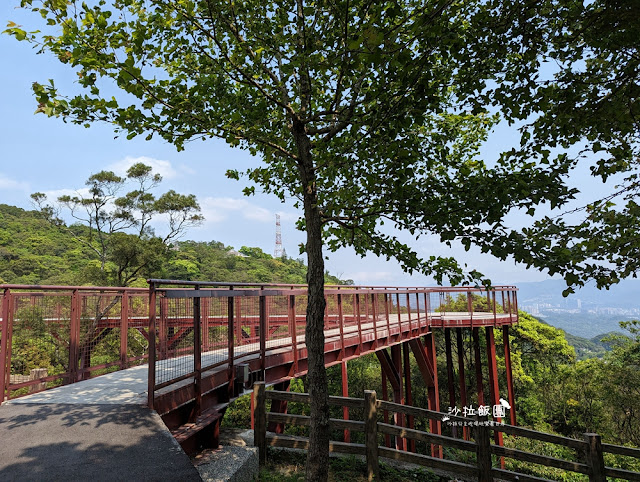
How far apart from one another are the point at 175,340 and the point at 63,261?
1296 inches

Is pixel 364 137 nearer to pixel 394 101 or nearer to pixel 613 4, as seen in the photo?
pixel 394 101

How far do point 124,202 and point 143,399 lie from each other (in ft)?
81.9

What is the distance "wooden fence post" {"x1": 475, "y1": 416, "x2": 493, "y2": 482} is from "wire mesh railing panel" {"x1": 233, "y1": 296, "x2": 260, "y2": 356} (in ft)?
13.1

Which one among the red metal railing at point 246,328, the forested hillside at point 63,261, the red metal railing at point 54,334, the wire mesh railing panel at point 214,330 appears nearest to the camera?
the red metal railing at point 246,328

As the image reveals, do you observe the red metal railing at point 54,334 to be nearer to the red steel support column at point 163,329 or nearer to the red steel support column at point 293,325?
the red steel support column at point 163,329

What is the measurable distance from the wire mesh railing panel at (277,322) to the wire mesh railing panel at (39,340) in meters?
3.49

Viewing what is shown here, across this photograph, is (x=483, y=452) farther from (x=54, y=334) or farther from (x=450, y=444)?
(x=54, y=334)

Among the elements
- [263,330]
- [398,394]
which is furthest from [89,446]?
[398,394]

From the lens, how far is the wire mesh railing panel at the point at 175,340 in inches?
194

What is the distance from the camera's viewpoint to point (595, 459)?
511cm

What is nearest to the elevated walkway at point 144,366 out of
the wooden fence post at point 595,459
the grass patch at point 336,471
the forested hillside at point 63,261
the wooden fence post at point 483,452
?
the grass patch at point 336,471

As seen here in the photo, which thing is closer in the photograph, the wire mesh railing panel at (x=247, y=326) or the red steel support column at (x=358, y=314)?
the wire mesh railing panel at (x=247, y=326)

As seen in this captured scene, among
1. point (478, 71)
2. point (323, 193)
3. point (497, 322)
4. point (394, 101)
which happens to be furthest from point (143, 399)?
point (497, 322)

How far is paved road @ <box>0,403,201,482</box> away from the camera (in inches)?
116
